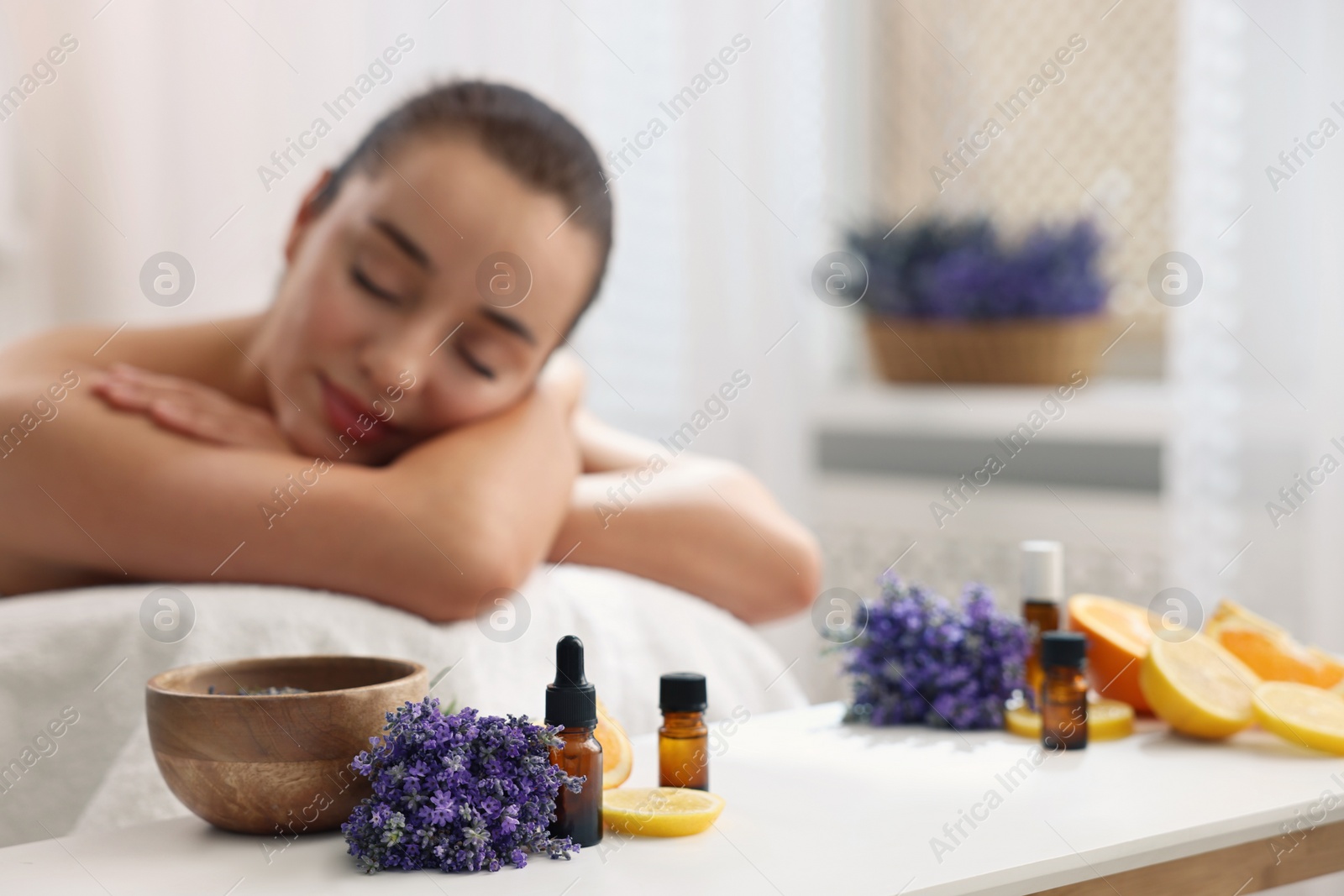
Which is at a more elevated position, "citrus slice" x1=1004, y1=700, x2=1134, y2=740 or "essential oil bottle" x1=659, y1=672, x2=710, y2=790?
"essential oil bottle" x1=659, y1=672, x2=710, y2=790

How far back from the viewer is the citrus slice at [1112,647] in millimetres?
1000

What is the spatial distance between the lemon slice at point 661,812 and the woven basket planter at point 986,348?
1.53 m

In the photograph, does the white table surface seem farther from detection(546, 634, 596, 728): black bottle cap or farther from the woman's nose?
the woman's nose

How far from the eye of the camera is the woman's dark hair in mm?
1221

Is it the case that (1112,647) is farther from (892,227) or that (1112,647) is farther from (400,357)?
(892,227)

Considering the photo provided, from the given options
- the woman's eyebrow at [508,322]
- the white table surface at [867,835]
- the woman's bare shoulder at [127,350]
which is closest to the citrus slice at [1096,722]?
the white table surface at [867,835]

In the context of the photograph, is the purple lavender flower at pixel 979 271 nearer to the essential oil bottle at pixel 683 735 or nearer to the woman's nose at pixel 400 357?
the woman's nose at pixel 400 357

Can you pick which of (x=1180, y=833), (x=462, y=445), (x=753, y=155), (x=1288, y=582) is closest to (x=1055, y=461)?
(x=1288, y=582)

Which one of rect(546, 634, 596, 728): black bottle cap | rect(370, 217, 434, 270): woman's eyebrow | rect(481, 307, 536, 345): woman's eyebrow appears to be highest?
rect(370, 217, 434, 270): woman's eyebrow

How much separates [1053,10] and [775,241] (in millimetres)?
757

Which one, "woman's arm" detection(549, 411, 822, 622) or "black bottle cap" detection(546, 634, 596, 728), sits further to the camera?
"woman's arm" detection(549, 411, 822, 622)

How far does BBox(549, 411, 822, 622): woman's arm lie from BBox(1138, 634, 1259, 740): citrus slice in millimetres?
490

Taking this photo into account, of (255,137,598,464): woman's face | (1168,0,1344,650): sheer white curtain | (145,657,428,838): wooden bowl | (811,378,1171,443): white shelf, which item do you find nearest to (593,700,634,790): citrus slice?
(145,657,428,838): wooden bowl

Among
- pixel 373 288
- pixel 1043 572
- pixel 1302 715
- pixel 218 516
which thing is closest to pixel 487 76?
pixel 373 288
